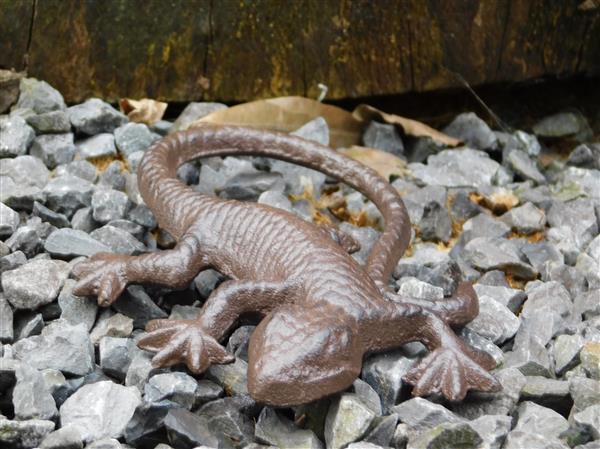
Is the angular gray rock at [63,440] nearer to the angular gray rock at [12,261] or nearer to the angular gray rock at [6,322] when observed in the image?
the angular gray rock at [6,322]

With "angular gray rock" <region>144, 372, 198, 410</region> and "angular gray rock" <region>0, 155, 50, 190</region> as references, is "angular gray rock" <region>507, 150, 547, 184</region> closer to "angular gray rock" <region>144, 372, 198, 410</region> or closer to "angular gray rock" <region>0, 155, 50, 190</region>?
"angular gray rock" <region>0, 155, 50, 190</region>

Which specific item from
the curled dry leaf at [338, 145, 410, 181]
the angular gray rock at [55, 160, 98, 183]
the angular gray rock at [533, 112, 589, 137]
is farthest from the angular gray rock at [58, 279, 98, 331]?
the angular gray rock at [533, 112, 589, 137]

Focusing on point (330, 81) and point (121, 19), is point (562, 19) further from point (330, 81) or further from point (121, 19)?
point (121, 19)

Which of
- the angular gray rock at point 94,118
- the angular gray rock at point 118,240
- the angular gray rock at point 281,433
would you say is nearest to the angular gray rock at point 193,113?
the angular gray rock at point 94,118

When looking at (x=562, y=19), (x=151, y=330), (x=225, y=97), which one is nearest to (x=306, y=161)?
(x=225, y=97)

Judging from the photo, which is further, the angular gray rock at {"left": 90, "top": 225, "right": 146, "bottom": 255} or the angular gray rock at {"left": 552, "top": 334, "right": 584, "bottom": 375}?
the angular gray rock at {"left": 90, "top": 225, "right": 146, "bottom": 255}

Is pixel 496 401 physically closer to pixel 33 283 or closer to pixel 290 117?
pixel 33 283
